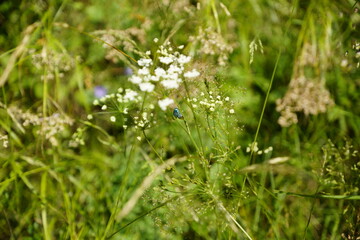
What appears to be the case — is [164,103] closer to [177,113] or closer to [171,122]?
[177,113]

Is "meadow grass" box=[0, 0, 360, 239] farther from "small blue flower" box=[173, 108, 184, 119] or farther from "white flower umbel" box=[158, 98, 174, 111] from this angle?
"white flower umbel" box=[158, 98, 174, 111]

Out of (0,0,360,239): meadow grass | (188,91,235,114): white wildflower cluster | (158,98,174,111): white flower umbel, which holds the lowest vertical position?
(0,0,360,239): meadow grass

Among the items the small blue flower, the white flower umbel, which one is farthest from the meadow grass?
the white flower umbel

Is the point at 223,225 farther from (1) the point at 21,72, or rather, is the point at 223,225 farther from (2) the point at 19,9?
(2) the point at 19,9

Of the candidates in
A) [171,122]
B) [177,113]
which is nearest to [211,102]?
[177,113]

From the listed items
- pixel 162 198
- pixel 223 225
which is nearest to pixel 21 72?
pixel 162 198

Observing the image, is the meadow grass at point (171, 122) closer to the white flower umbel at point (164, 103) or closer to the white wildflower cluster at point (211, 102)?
the white wildflower cluster at point (211, 102)

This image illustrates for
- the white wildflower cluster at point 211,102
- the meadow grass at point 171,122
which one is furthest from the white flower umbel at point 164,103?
the meadow grass at point 171,122

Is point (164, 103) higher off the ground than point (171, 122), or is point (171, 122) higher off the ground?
point (164, 103)
